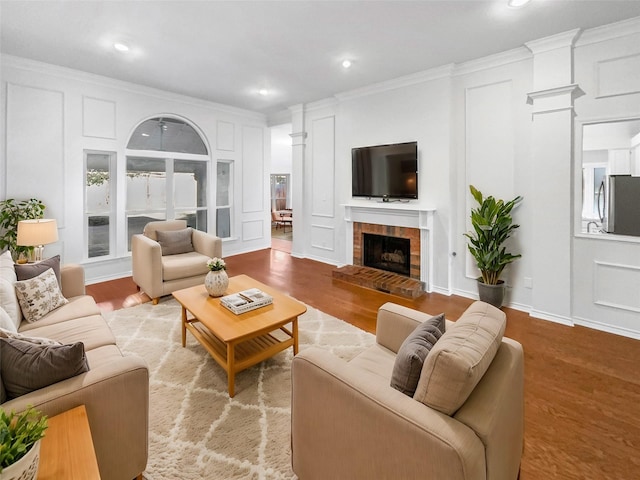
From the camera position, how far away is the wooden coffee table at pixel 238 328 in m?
2.23

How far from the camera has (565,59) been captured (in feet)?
10.7

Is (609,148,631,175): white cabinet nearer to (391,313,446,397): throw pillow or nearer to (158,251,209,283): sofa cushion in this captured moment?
(391,313,446,397): throw pillow

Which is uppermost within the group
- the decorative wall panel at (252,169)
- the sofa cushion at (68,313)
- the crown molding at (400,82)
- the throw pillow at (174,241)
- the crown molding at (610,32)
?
the crown molding at (400,82)

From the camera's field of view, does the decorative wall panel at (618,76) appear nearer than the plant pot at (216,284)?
No

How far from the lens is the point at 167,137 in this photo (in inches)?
216

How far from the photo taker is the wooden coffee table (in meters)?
2.23

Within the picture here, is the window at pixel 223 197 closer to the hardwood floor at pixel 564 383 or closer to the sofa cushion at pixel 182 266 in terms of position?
the sofa cushion at pixel 182 266

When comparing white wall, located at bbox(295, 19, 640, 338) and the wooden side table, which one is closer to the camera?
the wooden side table

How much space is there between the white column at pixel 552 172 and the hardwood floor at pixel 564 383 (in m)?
0.39

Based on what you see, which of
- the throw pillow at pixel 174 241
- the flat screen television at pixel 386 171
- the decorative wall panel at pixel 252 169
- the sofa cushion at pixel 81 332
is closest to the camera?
the sofa cushion at pixel 81 332

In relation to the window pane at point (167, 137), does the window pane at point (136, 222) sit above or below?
below

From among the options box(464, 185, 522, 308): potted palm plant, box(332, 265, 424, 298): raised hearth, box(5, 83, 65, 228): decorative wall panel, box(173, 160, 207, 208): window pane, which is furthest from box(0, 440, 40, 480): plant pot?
box(173, 160, 207, 208): window pane

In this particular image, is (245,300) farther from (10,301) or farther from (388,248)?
(388,248)

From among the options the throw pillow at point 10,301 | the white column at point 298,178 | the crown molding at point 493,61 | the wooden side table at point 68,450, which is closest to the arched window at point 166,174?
the white column at point 298,178
